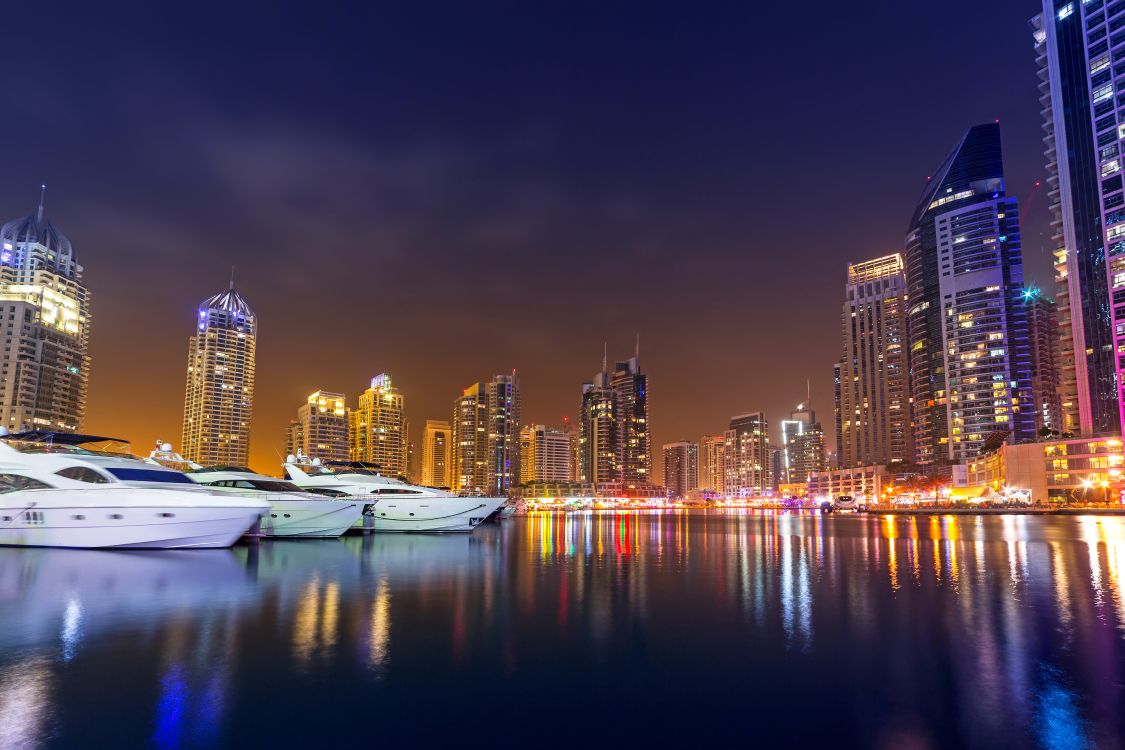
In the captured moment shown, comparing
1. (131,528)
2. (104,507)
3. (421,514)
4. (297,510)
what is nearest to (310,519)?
(297,510)

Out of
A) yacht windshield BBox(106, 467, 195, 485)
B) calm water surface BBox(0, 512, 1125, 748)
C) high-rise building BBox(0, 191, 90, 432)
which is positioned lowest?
calm water surface BBox(0, 512, 1125, 748)

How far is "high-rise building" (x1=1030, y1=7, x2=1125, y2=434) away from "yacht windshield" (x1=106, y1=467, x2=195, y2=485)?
5739 inches

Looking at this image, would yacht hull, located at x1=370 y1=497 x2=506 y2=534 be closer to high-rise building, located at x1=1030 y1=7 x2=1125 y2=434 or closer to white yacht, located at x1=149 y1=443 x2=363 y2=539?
white yacht, located at x1=149 y1=443 x2=363 y2=539

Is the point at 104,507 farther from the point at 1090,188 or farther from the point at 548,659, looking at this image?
the point at 1090,188

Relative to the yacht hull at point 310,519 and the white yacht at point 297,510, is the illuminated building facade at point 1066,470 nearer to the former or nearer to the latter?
the yacht hull at point 310,519

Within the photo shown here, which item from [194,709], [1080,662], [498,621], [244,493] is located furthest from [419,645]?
[244,493]

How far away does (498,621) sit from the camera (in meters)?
16.5

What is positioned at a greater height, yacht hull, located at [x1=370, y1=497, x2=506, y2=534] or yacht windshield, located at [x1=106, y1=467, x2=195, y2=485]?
yacht windshield, located at [x1=106, y1=467, x2=195, y2=485]

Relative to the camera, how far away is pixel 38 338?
179m

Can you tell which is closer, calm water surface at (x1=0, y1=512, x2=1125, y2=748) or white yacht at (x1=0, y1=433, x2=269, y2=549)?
calm water surface at (x1=0, y1=512, x2=1125, y2=748)

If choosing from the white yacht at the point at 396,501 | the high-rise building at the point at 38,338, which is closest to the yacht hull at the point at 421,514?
the white yacht at the point at 396,501

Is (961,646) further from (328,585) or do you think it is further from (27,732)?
(328,585)

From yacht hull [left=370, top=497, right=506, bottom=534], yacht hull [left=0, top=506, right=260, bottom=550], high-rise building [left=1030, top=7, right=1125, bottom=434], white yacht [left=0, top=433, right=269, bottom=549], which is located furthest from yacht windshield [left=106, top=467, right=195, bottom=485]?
high-rise building [left=1030, top=7, right=1125, bottom=434]

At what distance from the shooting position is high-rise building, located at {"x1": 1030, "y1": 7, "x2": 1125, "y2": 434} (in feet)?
405
